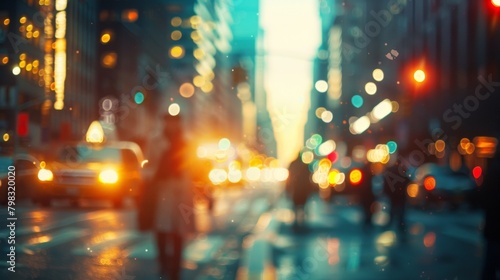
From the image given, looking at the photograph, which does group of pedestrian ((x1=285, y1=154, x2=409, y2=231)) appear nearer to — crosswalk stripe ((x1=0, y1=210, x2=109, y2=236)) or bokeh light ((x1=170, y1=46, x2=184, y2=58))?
crosswalk stripe ((x1=0, y1=210, x2=109, y2=236))

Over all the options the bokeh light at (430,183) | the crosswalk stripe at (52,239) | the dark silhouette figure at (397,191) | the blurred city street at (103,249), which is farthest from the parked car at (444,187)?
the crosswalk stripe at (52,239)

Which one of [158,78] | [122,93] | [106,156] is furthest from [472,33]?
[158,78]

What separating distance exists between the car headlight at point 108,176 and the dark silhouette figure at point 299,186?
6.13 meters

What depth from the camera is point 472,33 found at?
56406 mm

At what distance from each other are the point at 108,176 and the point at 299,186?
277 inches

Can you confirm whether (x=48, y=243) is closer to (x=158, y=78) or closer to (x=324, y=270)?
(x=324, y=270)

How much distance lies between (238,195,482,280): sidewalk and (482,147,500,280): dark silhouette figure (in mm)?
2577

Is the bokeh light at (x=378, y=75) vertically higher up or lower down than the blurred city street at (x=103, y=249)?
higher up

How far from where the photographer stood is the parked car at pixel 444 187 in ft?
115

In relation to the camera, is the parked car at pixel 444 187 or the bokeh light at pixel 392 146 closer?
the parked car at pixel 444 187

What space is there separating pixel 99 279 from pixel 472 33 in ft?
163

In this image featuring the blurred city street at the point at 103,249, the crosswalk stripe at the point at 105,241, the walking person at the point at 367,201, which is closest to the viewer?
the blurred city street at the point at 103,249

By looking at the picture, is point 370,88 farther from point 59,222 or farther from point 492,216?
point 492,216

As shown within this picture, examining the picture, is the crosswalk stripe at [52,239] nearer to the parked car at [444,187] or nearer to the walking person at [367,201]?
the walking person at [367,201]
